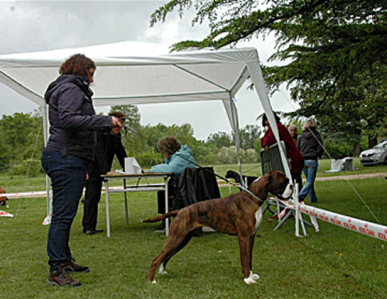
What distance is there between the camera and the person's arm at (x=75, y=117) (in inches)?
136

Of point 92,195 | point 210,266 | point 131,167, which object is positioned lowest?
point 210,266

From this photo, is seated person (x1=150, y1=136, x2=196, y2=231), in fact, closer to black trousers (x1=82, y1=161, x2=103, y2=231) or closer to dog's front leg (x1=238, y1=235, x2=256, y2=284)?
black trousers (x1=82, y1=161, x2=103, y2=231)

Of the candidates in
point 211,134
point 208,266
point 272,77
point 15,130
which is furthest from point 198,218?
point 15,130

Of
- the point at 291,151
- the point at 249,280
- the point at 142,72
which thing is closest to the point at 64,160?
the point at 249,280

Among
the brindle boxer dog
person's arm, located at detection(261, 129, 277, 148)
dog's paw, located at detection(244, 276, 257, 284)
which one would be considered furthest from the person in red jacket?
dog's paw, located at detection(244, 276, 257, 284)

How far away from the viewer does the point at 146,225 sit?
7254 millimetres

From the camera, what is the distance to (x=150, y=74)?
304 inches

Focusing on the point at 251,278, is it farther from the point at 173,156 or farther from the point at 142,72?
the point at 142,72

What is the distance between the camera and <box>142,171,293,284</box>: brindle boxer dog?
11.6 ft

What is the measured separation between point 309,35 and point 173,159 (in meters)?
3.05

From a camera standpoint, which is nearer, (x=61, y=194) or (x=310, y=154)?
(x=61, y=194)

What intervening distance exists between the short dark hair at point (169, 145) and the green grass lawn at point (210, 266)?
1.28m

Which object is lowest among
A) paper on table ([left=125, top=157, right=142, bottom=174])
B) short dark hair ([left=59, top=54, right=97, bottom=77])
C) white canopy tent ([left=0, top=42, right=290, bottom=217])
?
paper on table ([left=125, top=157, right=142, bottom=174])

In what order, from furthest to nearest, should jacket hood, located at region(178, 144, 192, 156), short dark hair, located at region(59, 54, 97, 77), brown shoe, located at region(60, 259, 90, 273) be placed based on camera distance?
1. jacket hood, located at region(178, 144, 192, 156)
2. brown shoe, located at region(60, 259, 90, 273)
3. short dark hair, located at region(59, 54, 97, 77)
